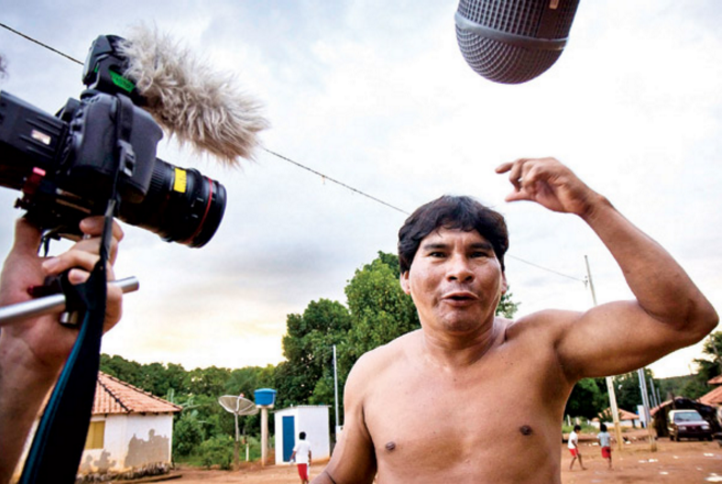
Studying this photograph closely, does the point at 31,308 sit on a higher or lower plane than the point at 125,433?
higher

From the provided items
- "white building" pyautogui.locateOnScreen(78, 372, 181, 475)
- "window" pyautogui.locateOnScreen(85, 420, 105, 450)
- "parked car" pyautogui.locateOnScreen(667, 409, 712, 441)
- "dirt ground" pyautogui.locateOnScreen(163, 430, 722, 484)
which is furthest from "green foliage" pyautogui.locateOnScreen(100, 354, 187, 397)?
"parked car" pyautogui.locateOnScreen(667, 409, 712, 441)

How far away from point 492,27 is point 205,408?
131ft

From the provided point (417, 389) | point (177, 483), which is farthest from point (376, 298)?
point (417, 389)

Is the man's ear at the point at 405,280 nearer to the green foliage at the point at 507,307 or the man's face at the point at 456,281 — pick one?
the man's face at the point at 456,281

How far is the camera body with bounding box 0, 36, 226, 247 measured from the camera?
110 cm

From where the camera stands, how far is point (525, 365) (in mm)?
1865

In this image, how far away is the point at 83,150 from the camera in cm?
111

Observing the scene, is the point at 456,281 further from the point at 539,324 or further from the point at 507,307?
the point at 507,307

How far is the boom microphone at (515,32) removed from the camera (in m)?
1.72

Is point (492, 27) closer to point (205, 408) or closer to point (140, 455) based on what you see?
point (140, 455)

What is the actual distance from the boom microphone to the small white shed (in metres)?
24.8

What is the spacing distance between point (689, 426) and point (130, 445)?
2732 cm

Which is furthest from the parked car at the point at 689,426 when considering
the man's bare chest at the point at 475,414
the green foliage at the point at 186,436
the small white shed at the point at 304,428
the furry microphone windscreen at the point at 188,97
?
the furry microphone windscreen at the point at 188,97

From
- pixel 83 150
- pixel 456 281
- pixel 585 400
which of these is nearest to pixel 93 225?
pixel 83 150
